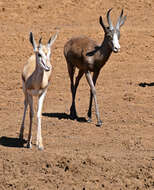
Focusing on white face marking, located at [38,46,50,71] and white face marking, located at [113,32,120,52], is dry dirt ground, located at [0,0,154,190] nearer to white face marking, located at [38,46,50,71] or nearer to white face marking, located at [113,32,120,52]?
white face marking, located at [38,46,50,71]

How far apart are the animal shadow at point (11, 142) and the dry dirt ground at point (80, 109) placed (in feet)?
0.07

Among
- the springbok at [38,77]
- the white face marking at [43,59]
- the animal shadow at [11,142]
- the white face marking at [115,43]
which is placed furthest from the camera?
the white face marking at [115,43]

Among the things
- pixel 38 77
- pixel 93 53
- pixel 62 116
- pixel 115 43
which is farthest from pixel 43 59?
pixel 62 116

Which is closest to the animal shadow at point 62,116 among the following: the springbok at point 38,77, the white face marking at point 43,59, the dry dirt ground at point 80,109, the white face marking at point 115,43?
the dry dirt ground at point 80,109

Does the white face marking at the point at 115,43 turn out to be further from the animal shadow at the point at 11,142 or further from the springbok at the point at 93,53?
the animal shadow at the point at 11,142

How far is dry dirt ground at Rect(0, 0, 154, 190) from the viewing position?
8461mm

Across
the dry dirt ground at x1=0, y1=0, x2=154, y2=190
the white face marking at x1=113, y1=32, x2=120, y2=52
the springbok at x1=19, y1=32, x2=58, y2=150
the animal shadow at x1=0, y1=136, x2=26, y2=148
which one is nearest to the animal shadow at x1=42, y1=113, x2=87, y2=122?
the dry dirt ground at x1=0, y1=0, x2=154, y2=190

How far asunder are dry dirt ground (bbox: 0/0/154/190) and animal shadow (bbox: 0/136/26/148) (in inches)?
0.8

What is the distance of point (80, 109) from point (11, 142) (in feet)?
12.0

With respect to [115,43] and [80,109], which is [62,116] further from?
[115,43]

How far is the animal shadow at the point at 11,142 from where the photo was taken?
392 inches

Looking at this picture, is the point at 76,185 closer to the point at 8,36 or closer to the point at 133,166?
the point at 133,166

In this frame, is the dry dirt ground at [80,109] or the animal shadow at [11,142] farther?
the animal shadow at [11,142]

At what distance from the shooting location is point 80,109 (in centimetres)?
1352
